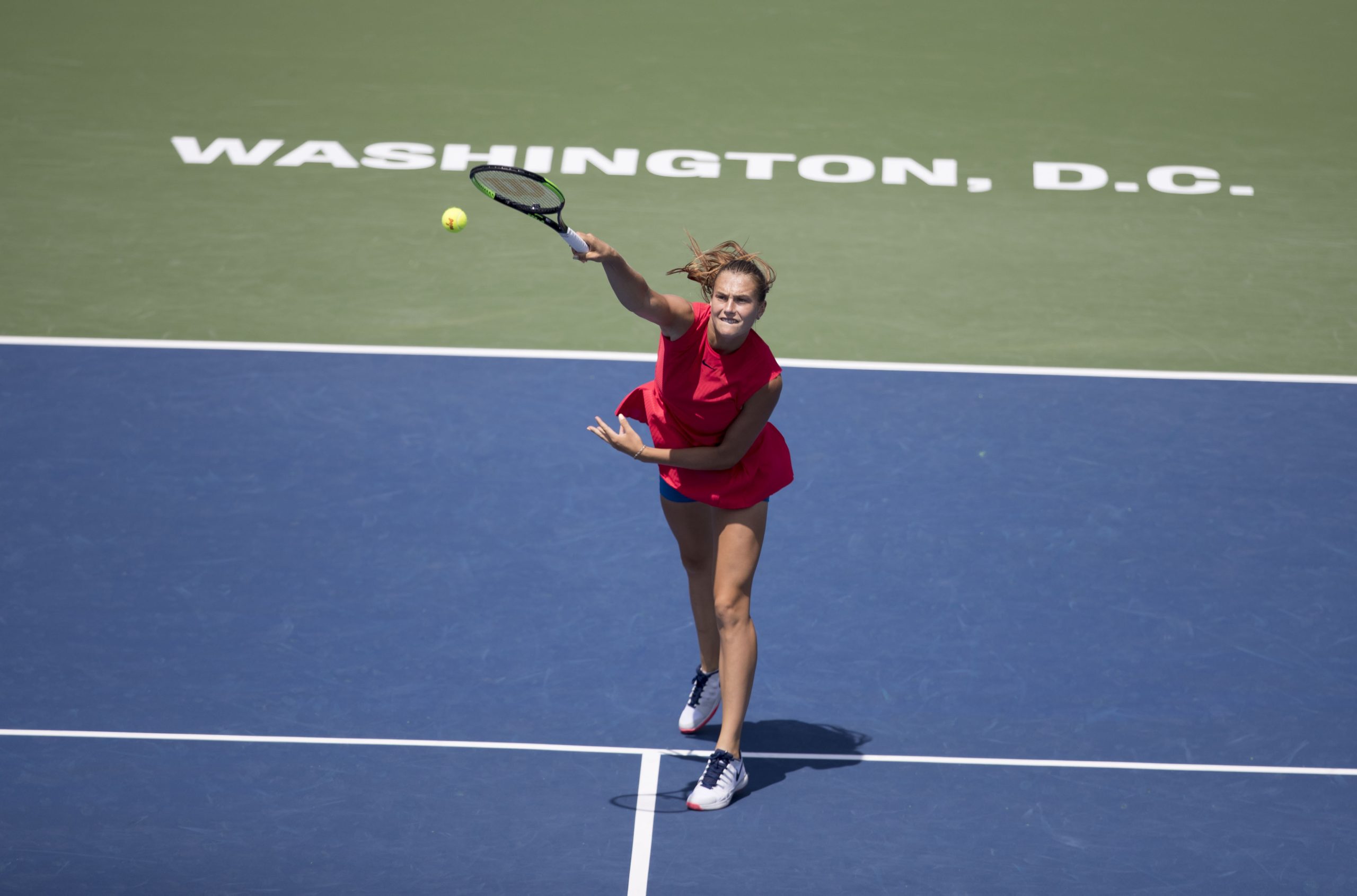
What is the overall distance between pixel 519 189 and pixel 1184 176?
27.5ft

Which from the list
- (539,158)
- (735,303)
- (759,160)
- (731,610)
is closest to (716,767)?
(731,610)

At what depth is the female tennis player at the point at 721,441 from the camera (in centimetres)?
557

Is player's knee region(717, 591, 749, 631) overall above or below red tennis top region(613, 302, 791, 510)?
below

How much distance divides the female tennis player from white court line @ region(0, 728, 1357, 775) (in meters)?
0.38

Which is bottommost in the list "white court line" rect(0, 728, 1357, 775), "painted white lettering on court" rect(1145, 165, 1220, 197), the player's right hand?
"white court line" rect(0, 728, 1357, 775)

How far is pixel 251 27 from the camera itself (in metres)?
14.8

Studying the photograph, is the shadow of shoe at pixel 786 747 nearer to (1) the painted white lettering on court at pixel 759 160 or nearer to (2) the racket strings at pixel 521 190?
(2) the racket strings at pixel 521 190

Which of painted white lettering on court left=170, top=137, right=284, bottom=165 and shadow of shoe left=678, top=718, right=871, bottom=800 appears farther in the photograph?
painted white lettering on court left=170, top=137, right=284, bottom=165

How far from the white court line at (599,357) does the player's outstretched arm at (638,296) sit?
3942 mm

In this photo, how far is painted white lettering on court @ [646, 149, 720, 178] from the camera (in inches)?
490

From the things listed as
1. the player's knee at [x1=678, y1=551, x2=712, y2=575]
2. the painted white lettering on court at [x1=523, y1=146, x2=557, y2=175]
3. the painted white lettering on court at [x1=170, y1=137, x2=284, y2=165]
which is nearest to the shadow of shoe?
the player's knee at [x1=678, y1=551, x2=712, y2=575]

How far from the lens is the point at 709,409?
571 cm

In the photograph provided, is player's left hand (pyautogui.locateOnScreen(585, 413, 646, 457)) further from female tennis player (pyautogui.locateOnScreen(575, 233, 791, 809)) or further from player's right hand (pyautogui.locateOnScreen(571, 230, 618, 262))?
player's right hand (pyautogui.locateOnScreen(571, 230, 618, 262))

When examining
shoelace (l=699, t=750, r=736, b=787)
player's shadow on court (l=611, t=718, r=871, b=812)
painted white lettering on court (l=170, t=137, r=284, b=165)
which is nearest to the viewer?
shoelace (l=699, t=750, r=736, b=787)
